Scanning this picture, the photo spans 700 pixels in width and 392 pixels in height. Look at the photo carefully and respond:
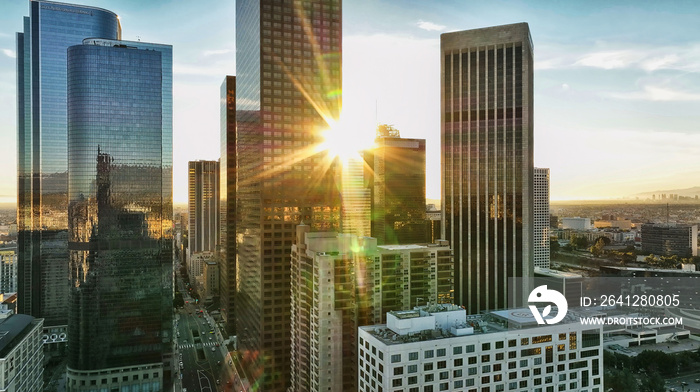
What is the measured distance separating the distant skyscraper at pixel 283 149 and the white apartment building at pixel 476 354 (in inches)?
1159

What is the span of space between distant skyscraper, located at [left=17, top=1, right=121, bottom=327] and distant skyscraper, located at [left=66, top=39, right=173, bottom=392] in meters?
20.6

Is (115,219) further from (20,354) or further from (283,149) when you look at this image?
(283,149)

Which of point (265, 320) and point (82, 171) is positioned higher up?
point (82, 171)

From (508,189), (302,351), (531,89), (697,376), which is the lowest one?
(697,376)

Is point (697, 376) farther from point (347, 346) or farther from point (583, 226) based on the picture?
point (583, 226)

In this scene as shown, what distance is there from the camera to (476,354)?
31078 mm

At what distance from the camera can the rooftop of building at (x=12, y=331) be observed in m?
40.5

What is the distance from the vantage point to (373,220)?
126m

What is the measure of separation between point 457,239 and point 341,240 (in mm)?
28260

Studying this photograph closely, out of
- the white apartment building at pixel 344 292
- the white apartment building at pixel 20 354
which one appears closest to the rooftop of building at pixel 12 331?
the white apartment building at pixel 20 354

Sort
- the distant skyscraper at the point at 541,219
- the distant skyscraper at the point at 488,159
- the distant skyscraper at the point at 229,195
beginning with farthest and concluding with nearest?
the distant skyscraper at the point at 541,219 < the distant skyscraper at the point at 229,195 < the distant skyscraper at the point at 488,159

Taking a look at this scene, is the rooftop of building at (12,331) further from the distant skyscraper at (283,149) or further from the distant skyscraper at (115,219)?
the distant skyscraper at (283,149)

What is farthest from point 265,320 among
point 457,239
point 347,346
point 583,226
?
point 583,226

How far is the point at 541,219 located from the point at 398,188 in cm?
4589
